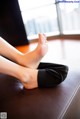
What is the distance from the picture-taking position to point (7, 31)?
1867 mm

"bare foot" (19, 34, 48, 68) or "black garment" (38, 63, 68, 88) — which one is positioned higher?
"bare foot" (19, 34, 48, 68)

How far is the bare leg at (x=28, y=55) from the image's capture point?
2.57 ft

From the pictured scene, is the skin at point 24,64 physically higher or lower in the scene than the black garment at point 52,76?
higher

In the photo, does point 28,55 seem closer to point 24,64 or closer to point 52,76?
point 24,64

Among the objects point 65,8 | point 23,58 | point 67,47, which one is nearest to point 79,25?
point 65,8

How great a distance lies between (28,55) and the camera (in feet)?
2.66

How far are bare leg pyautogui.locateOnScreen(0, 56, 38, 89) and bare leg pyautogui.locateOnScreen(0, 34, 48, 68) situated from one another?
5 centimetres

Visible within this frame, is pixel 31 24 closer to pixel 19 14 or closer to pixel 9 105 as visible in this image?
pixel 19 14

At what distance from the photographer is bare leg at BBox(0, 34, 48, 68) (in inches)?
30.9

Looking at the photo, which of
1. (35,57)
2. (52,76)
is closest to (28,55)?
(35,57)

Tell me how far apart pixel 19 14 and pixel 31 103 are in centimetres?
132

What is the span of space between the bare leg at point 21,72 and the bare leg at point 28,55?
0.05 meters

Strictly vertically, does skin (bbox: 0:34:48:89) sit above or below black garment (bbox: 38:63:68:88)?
above

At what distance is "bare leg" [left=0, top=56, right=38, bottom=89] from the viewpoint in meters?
0.70
